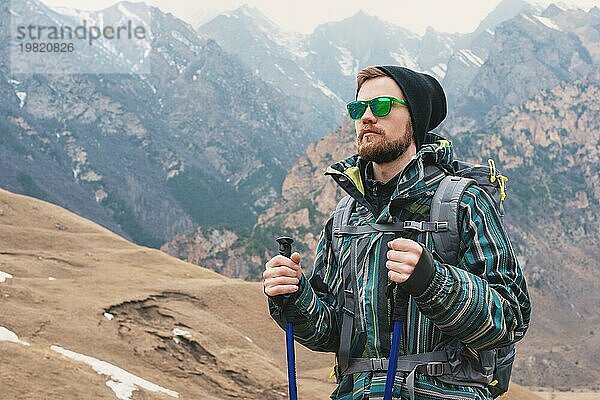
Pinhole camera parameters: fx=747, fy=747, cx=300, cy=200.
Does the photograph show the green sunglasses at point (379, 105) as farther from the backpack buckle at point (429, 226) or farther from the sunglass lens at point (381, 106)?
the backpack buckle at point (429, 226)

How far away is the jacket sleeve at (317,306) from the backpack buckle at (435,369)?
55 cm

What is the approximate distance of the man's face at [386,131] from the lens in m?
3.09

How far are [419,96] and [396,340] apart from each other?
3.39 feet

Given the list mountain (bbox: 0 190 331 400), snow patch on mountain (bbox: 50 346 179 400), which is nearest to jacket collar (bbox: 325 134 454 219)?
mountain (bbox: 0 190 331 400)

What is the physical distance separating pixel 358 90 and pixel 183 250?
108 meters

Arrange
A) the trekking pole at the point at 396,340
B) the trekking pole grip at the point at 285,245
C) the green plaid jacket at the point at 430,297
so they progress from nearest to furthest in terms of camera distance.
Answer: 1. the green plaid jacket at the point at 430,297
2. the trekking pole at the point at 396,340
3. the trekking pole grip at the point at 285,245

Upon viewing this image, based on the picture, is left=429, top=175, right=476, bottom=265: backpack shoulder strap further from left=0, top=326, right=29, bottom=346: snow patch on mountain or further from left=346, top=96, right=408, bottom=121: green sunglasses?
left=0, top=326, right=29, bottom=346: snow patch on mountain

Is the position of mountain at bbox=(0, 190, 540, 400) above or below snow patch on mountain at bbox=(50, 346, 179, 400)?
below

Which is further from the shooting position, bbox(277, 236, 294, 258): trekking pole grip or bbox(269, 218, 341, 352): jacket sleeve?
bbox(269, 218, 341, 352): jacket sleeve

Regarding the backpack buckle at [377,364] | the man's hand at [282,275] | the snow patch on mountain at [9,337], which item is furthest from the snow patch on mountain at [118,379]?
the backpack buckle at [377,364]

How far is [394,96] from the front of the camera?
10.2 feet

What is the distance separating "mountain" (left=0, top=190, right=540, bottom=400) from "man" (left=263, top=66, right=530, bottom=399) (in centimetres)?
577

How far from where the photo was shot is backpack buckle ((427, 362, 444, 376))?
9.49ft

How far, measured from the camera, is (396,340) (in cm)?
277
